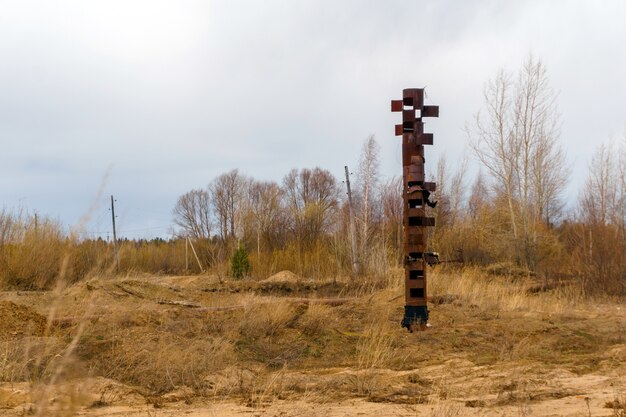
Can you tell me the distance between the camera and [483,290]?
16.1m

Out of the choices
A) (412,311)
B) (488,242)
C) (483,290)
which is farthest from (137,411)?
(488,242)

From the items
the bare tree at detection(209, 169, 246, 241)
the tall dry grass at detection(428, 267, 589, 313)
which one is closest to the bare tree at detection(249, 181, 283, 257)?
the bare tree at detection(209, 169, 246, 241)

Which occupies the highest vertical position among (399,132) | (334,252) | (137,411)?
(399,132)

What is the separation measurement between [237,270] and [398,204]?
34.1 ft

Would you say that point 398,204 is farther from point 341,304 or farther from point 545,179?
point 341,304

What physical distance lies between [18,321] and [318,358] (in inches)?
180

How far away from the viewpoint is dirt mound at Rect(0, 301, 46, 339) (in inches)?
379

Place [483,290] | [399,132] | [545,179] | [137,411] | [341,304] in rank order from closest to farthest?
1. [137,411]
2. [399,132]
3. [341,304]
4. [483,290]
5. [545,179]

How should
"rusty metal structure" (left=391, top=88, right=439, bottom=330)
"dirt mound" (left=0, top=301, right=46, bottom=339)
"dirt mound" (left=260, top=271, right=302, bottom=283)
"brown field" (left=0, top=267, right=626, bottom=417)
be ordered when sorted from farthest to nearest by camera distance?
"dirt mound" (left=260, top=271, right=302, bottom=283)
"rusty metal structure" (left=391, top=88, right=439, bottom=330)
"dirt mound" (left=0, top=301, right=46, bottom=339)
"brown field" (left=0, top=267, right=626, bottom=417)

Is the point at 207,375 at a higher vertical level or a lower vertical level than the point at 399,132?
lower

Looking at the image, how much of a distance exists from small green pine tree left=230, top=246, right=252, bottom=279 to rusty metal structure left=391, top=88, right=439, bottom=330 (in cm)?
1915

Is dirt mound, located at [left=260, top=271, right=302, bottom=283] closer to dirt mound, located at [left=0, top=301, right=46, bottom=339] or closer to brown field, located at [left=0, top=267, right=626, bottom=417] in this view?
brown field, located at [left=0, top=267, right=626, bottom=417]

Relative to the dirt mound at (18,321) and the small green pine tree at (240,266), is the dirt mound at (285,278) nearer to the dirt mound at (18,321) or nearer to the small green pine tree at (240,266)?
the small green pine tree at (240,266)

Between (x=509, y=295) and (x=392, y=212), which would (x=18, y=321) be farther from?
(x=392, y=212)
